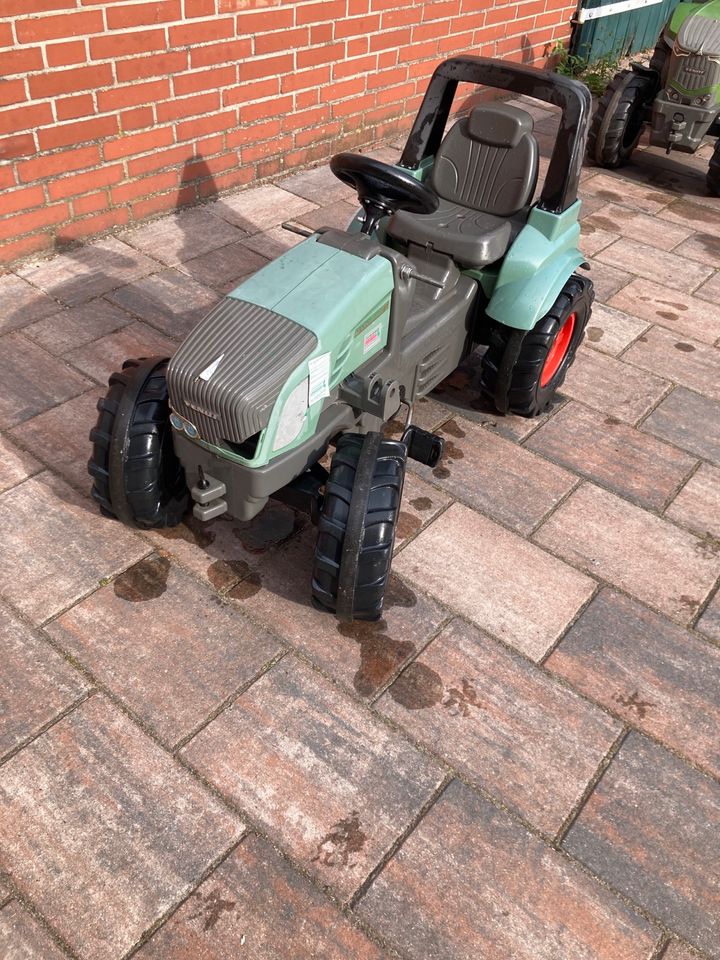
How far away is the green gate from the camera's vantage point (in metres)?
8.79

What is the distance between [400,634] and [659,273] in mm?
3801

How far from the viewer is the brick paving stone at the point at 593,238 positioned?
588 cm

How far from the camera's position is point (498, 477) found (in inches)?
151

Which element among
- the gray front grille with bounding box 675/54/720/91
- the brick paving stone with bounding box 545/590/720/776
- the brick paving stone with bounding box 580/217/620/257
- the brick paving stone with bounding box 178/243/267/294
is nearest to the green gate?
the gray front grille with bounding box 675/54/720/91

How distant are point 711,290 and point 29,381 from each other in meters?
4.38

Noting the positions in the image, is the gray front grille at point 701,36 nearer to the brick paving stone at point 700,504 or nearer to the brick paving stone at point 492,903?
the brick paving stone at point 700,504

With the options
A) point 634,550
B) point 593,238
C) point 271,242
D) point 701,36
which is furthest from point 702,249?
point 634,550

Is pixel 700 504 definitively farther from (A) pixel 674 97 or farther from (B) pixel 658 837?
(A) pixel 674 97

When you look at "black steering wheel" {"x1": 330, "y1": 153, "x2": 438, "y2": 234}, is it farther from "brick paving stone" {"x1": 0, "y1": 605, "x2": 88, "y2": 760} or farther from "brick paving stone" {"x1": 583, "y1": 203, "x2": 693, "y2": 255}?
"brick paving stone" {"x1": 583, "y1": 203, "x2": 693, "y2": 255}

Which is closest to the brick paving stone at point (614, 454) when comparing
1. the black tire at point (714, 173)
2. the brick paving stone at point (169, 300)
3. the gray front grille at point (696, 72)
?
the brick paving stone at point (169, 300)

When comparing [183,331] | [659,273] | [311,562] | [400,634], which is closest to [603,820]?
[400,634]

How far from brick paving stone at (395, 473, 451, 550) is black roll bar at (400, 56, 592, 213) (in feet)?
4.75

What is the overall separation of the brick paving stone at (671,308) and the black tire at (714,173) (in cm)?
180

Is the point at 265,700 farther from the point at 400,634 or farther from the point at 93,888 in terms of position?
the point at 93,888
